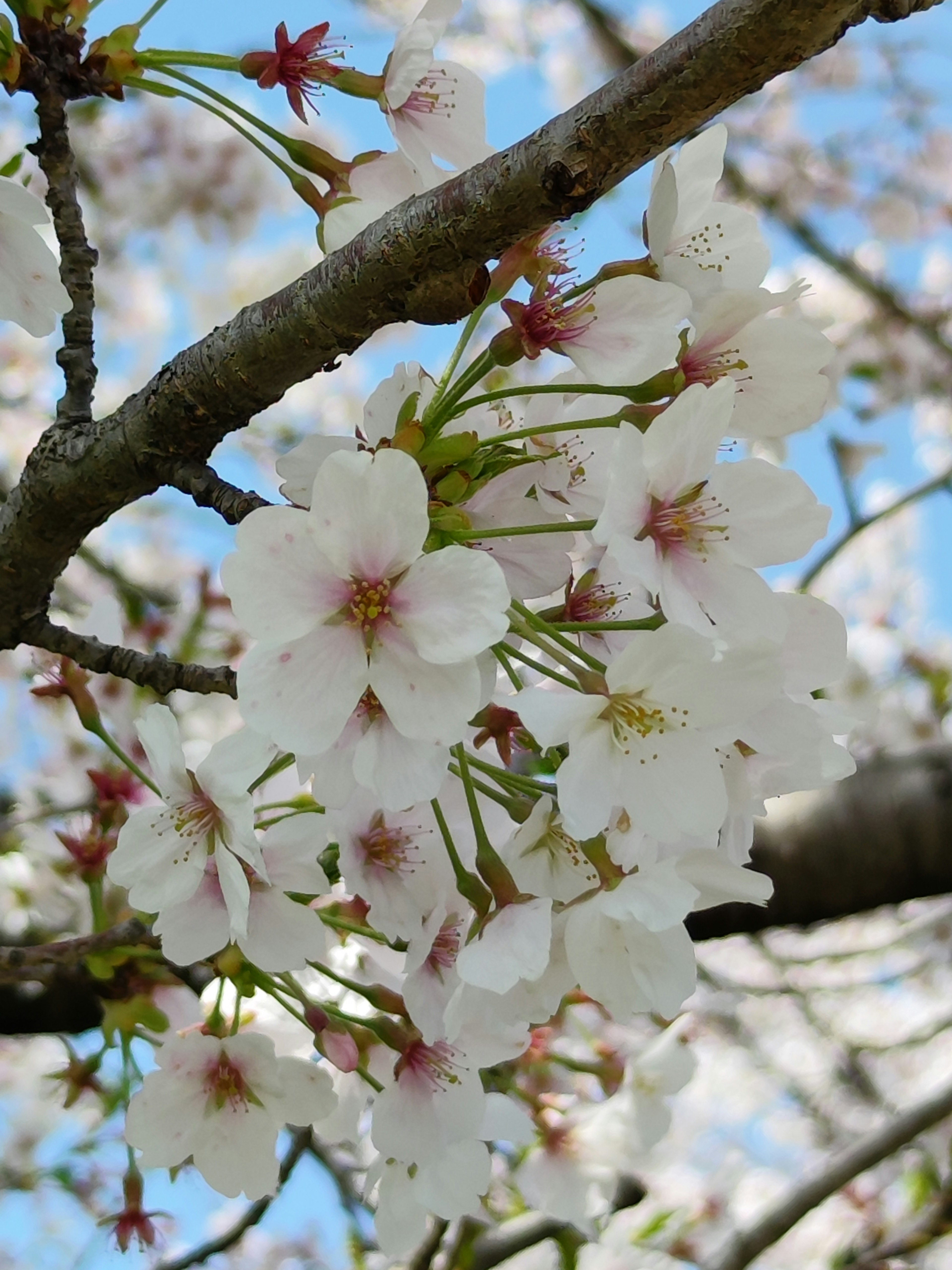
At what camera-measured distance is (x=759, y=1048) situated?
4.64 m

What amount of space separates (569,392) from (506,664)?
21 cm

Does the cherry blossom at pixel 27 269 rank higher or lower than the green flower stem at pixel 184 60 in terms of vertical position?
lower

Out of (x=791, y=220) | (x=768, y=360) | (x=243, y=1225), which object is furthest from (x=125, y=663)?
(x=791, y=220)

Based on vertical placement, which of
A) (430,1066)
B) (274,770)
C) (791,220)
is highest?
(791,220)

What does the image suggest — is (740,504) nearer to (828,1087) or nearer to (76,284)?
(76,284)

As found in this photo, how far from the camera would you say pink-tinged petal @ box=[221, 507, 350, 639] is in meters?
0.73

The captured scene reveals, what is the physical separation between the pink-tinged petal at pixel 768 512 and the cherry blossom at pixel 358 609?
20 centimetres

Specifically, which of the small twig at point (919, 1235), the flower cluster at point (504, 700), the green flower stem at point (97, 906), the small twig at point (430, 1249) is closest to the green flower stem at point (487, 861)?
the flower cluster at point (504, 700)

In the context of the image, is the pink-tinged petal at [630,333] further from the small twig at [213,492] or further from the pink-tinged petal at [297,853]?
the pink-tinged petal at [297,853]

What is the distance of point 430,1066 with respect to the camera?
1019 millimetres

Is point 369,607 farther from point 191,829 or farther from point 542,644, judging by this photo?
point 191,829

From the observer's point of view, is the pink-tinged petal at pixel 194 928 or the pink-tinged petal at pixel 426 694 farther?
the pink-tinged petal at pixel 194 928

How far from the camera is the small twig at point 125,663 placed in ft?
3.31

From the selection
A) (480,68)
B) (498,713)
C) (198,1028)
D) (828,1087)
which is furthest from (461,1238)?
(480,68)
